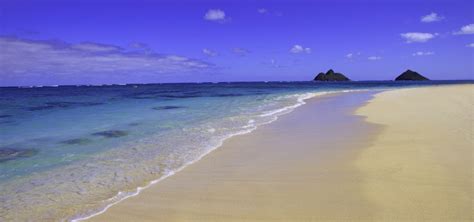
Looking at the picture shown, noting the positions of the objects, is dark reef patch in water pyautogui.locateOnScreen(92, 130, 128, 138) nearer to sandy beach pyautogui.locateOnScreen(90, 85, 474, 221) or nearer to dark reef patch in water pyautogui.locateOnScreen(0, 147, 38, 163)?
dark reef patch in water pyautogui.locateOnScreen(0, 147, 38, 163)

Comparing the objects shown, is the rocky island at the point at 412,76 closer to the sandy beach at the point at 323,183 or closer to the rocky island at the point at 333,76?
the rocky island at the point at 333,76

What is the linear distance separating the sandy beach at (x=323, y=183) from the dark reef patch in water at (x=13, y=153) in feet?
13.9

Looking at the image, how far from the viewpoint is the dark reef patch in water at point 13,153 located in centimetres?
764

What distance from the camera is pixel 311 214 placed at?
3.90m

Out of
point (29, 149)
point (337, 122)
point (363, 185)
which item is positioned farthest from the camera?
point (337, 122)

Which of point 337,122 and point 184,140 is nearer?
point 184,140

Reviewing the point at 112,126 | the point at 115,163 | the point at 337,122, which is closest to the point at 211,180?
the point at 115,163

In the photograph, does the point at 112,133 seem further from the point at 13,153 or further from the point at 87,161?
the point at 87,161

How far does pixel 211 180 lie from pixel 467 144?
5381 millimetres

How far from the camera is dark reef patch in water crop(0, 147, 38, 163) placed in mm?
7641

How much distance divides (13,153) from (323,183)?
7.22 metres

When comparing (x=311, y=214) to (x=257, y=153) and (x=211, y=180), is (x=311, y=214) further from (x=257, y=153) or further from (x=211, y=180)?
(x=257, y=153)

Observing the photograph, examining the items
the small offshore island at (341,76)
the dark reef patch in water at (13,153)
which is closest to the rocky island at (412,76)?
the small offshore island at (341,76)

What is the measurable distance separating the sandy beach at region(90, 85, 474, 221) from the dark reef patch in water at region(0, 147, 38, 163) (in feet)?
13.9
